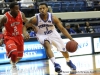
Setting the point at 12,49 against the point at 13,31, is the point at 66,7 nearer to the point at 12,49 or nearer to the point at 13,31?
the point at 13,31

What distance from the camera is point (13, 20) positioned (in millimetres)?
6832

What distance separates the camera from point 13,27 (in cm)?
689

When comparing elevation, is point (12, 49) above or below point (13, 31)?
below

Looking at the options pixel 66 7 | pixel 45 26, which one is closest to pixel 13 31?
pixel 45 26

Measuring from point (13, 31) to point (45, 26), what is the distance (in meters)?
0.75

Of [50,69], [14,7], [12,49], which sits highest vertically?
[14,7]

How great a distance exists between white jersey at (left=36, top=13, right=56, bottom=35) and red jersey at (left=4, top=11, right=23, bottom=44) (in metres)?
0.43

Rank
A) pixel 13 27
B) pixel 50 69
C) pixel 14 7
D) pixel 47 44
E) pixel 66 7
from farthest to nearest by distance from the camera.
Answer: pixel 66 7 < pixel 50 69 < pixel 13 27 < pixel 47 44 < pixel 14 7

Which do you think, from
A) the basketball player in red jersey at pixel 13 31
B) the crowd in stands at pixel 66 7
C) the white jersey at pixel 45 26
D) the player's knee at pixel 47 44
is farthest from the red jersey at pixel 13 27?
the crowd in stands at pixel 66 7

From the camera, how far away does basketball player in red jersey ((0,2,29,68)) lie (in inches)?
264

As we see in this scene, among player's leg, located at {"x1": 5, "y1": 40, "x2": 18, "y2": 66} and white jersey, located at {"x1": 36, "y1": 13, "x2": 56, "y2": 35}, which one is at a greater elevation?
white jersey, located at {"x1": 36, "y1": 13, "x2": 56, "y2": 35}

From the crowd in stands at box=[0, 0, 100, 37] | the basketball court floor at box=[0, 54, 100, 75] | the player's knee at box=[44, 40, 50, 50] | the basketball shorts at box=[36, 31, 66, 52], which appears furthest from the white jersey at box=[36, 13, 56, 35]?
the crowd in stands at box=[0, 0, 100, 37]

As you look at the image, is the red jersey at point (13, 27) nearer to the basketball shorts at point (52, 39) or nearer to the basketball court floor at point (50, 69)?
the basketball shorts at point (52, 39)

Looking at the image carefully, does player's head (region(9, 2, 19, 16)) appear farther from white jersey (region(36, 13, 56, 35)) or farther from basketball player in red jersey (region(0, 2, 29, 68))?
white jersey (region(36, 13, 56, 35))
